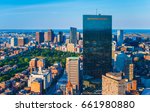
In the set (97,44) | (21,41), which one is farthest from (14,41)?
(97,44)

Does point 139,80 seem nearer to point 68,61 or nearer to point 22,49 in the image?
point 68,61

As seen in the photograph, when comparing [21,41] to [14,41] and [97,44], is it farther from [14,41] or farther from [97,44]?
[97,44]

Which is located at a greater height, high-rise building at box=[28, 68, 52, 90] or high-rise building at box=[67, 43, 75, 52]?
high-rise building at box=[67, 43, 75, 52]

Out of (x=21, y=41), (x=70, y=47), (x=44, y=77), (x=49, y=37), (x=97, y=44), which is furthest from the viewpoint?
(x=97, y=44)

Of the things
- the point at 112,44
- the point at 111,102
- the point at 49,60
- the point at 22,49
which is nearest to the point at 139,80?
the point at 49,60

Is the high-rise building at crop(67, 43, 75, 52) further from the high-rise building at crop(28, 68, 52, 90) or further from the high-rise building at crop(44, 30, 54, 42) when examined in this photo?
the high-rise building at crop(28, 68, 52, 90)

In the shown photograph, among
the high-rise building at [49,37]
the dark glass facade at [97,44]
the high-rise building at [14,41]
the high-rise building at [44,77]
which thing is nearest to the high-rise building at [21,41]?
the high-rise building at [14,41]

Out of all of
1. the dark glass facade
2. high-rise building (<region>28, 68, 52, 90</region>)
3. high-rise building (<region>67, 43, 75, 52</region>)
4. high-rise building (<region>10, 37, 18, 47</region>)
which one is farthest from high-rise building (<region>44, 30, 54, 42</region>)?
high-rise building (<region>28, 68, 52, 90</region>)

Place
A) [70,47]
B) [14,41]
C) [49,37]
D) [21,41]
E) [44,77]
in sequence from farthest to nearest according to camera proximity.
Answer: [49,37] < [70,47] < [21,41] < [14,41] < [44,77]

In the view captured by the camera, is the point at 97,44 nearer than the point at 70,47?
No
